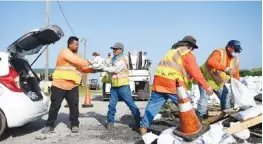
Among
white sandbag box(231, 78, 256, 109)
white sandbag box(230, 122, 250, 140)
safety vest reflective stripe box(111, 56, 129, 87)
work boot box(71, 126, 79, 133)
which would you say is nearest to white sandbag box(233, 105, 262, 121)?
white sandbag box(230, 122, 250, 140)

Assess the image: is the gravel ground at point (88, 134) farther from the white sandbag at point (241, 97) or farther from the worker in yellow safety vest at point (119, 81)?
the white sandbag at point (241, 97)

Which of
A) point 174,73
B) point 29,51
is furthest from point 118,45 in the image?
point 174,73

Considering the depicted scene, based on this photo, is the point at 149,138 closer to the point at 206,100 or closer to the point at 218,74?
the point at 206,100

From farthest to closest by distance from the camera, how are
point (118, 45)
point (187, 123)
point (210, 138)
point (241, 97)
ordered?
1. point (118, 45)
2. point (241, 97)
3. point (187, 123)
4. point (210, 138)

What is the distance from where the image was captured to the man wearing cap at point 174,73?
582 centimetres

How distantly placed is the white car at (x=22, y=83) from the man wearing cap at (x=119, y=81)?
3.81 feet

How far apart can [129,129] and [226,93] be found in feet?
6.99

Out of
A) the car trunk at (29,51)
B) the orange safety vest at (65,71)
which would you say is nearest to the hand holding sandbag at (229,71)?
the orange safety vest at (65,71)

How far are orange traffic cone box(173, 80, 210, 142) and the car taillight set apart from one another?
9.73ft

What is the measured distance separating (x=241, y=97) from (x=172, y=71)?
1.36 metres

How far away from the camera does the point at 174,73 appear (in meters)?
5.95

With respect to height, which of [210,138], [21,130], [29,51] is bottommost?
[21,130]

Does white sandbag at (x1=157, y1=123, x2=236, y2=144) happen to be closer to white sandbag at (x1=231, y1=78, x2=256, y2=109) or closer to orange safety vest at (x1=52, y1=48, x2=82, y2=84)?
white sandbag at (x1=231, y1=78, x2=256, y2=109)

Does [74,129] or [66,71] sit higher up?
[66,71]
